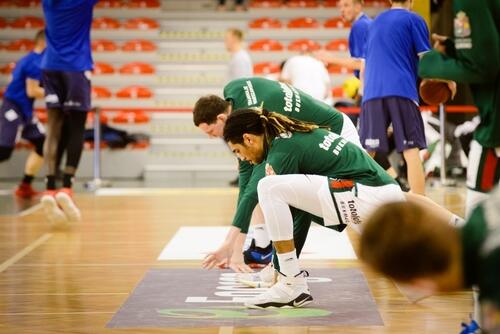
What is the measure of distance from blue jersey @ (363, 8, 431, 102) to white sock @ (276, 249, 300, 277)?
7.43 ft

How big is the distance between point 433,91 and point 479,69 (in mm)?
667

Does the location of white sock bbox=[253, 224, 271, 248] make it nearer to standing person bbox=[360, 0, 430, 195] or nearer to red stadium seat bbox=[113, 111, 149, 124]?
standing person bbox=[360, 0, 430, 195]

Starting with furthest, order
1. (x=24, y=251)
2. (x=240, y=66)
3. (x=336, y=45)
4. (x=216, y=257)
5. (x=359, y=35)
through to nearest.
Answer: (x=336, y=45) → (x=240, y=66) → (x=359, y=35) → (x=24, y=251) → (x=216, y=257)

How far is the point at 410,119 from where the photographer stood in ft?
21.7

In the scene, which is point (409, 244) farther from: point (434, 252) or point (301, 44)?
point (301, 44)

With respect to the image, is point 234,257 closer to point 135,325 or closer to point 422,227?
point 135,325

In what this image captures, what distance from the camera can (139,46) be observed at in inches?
693

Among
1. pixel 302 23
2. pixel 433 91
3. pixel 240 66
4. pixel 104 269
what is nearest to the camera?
pixel 433 91

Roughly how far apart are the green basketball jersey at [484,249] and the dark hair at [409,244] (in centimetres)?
5

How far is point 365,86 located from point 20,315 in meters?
3.10

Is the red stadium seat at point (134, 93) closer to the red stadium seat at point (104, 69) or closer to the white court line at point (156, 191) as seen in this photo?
the red stadium seat at point (104, 69)

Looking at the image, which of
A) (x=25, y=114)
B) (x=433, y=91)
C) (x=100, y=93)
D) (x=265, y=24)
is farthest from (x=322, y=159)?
(x=265, y=24)

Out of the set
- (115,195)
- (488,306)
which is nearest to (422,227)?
(488,306)

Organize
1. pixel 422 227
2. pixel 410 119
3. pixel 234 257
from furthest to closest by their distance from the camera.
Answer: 1. pixel 410 119
2. pixel 234 257
3. pixel 422 227
